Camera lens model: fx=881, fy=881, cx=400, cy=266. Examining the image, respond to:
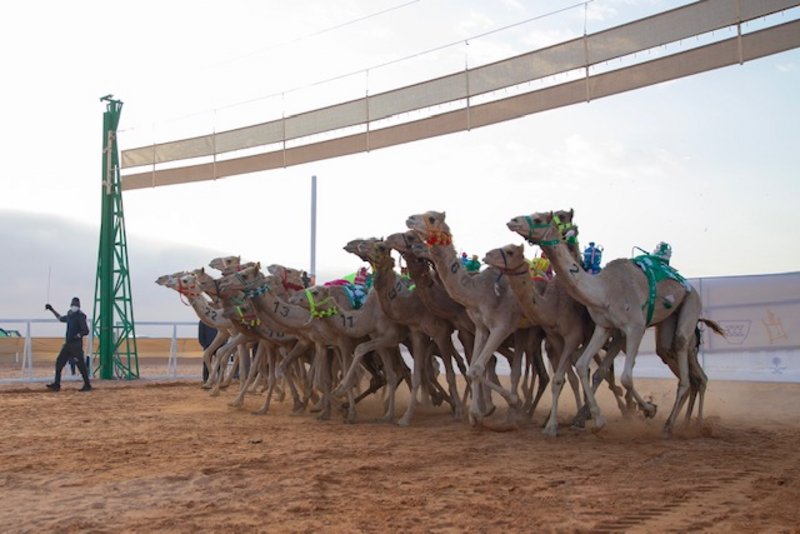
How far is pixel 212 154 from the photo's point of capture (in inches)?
908

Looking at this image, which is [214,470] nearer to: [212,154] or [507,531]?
[507,531]

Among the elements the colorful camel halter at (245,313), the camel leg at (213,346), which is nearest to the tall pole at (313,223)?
the camel leg at (213,346)

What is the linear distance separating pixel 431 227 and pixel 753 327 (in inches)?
391

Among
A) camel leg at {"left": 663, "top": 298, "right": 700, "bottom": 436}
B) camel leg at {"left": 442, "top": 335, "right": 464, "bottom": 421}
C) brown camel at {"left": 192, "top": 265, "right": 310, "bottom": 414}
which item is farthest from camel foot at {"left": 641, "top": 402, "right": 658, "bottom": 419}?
brown camel at {"left": 192, "top": 265, "right": 310, "bottom": 414}

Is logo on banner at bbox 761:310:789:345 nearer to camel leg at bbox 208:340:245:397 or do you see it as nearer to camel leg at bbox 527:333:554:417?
camel leg at bbox 527:333:554:417

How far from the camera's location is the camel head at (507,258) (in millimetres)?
9914

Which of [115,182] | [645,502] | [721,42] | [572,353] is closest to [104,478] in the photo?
[645,502]

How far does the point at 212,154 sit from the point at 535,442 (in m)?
15.3

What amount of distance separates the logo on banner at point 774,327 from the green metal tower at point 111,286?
1597cm

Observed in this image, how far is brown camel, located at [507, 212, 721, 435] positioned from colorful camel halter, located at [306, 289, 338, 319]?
153 inches

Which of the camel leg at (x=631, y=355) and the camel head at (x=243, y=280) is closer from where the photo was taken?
the camel leg at (x=631, y=355)

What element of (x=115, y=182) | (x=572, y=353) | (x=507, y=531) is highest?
(x=115, y=182)

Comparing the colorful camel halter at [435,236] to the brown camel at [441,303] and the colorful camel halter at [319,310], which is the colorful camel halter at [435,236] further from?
the colorful camel halter at [319,310]

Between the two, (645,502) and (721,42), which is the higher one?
(721,42)
